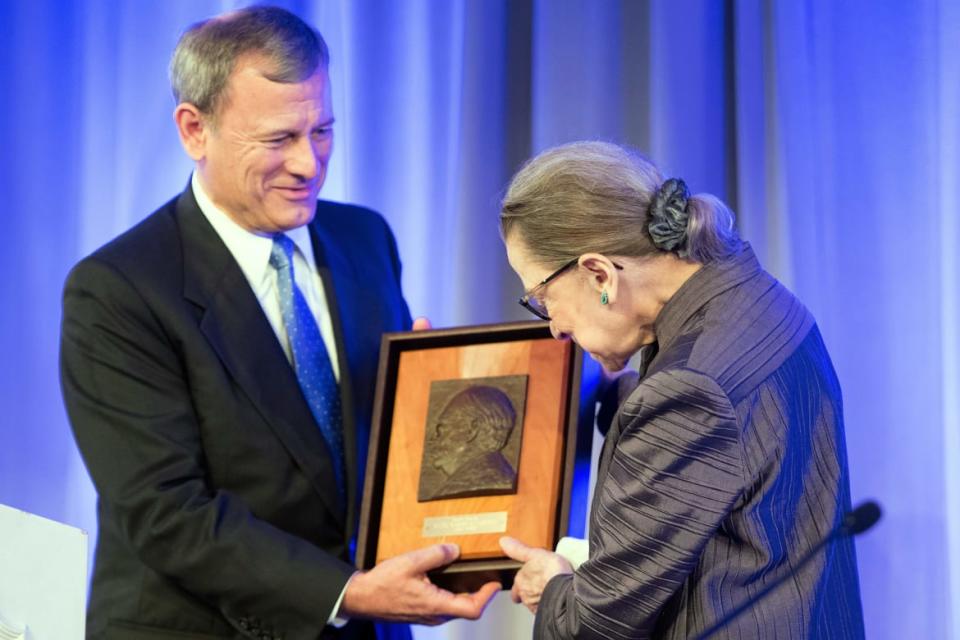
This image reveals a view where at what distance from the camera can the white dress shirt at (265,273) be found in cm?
265

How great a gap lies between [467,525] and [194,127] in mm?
889

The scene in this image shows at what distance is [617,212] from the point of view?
6.46 feet

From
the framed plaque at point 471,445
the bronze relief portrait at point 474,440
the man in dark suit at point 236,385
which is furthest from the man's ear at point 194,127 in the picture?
the bronze relief portrait at point 474,440

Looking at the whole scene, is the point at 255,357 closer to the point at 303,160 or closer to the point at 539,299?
the point at 303,160

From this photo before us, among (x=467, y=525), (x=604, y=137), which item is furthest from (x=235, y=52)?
(x=604, y=137)

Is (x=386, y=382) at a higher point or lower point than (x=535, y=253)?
lower

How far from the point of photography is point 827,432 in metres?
1.92

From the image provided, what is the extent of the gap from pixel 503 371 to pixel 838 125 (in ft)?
3.99

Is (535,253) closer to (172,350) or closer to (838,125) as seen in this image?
(172,350)

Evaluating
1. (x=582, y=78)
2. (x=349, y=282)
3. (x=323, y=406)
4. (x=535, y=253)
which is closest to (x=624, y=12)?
(x=582, y=78)

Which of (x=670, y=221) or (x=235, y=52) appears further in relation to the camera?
(x=235, y=52)

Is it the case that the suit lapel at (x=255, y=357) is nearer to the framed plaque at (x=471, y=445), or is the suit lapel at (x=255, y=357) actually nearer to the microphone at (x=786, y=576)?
Result: the framed plaque at (x=471, y=445)

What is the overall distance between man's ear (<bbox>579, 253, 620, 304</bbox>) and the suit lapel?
73 cm

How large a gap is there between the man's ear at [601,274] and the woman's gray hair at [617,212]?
1 cm
